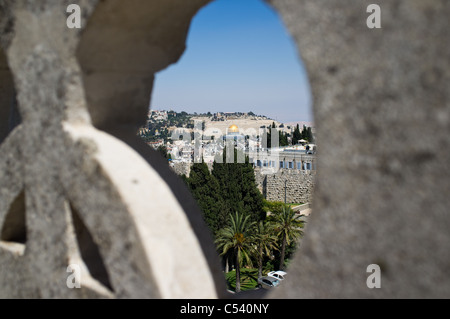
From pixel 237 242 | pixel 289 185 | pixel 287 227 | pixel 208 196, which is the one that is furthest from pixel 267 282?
pixel 289 185

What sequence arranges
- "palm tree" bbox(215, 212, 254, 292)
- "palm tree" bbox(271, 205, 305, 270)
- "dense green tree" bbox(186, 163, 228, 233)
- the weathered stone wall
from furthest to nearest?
the weathered stone wall
"dense green tree" bbox(186, 163, 228, 233)
"palm tree" bbox(271, 205, 305, 270)
"palm tree" bbox(215, 212, 254, 292)

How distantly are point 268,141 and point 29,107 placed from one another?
4399 centimetres

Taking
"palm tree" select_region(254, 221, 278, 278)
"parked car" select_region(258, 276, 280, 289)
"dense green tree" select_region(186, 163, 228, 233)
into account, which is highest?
"dense green tree" select_region(186, 163, 228, 233)

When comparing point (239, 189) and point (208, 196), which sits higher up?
point (239, 189)

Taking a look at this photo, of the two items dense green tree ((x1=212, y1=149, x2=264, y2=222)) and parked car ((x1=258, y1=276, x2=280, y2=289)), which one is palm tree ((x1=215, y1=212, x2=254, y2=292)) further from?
dense green tree ((x1=212, y1=149, x2=264, y2=222))

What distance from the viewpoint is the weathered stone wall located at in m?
25.4

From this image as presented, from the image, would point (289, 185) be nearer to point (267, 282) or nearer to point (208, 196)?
point (208, 196)

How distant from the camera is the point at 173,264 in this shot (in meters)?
Answer: 1.93

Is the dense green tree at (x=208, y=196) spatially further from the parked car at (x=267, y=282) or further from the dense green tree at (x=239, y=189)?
the parked car at (x=267, y=282)

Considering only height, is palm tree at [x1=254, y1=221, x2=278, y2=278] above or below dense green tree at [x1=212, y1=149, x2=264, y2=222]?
below

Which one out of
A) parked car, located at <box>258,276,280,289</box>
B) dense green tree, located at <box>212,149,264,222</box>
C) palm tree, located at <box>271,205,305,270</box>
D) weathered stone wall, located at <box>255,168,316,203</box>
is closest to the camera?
parked car, located at <box>258,276,280,289</box>

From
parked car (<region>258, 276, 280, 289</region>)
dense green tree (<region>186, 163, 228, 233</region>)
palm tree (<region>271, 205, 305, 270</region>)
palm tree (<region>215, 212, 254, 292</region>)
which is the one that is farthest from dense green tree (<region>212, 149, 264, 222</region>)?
parked car (<region>258, 276, 280, 289</region>)

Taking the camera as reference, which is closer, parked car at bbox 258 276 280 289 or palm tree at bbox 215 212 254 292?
palm tree at bbox 215 212 254 292

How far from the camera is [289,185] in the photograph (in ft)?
86.1
